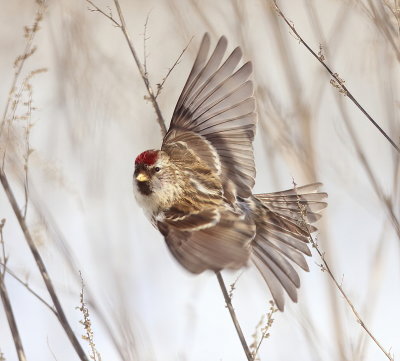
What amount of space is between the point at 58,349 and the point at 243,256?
1395 mm

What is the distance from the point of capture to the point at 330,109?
516 centimetres

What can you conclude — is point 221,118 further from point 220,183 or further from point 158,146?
point 158,146

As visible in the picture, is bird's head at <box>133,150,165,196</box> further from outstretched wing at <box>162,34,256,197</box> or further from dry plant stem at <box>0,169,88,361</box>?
dry plant stem at <box>0,169,88,361</box>

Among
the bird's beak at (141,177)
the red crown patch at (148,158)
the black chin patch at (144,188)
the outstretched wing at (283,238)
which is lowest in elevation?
the outstretched wing at (283,238)

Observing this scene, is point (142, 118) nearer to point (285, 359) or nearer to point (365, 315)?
point (285, 359)

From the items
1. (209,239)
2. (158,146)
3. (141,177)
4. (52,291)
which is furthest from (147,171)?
(158,146)

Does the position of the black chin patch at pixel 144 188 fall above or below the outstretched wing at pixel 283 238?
above

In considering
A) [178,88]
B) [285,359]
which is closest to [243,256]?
[285,359]

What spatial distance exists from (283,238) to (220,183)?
0.31 metres

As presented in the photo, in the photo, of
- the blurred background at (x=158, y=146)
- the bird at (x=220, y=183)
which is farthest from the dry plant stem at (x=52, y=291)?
the bird at (x=220, y=183)

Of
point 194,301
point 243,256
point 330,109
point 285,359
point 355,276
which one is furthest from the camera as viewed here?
point 330,109

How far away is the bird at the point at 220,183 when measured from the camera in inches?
105

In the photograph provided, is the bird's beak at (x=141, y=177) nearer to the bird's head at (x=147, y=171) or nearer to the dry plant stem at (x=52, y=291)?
the bird's head at (x=147, y=171)

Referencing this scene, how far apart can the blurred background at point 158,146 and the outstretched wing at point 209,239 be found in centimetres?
9
